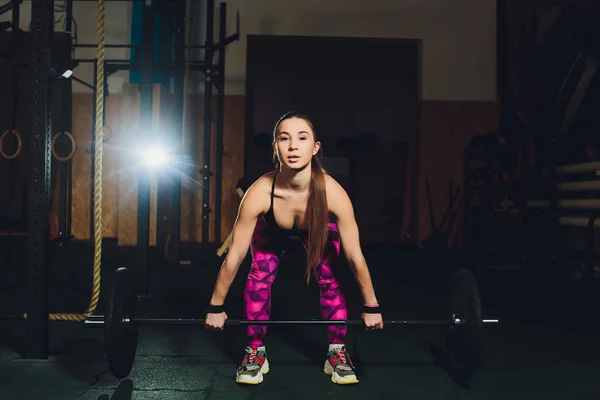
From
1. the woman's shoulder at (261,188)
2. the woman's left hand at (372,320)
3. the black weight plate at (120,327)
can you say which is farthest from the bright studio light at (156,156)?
the woman's left hand at (372,320)

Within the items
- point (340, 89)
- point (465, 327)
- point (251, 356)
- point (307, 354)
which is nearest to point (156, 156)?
point (307, 354)

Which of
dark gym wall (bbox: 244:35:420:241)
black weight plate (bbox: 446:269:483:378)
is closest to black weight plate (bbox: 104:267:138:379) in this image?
black weight plate (bbox: 446:269:483:378)

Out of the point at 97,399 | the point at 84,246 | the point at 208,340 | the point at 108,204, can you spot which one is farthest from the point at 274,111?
the point at 97,399

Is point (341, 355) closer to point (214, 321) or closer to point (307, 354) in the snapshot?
point (307, 354)

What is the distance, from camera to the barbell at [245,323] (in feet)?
5.37

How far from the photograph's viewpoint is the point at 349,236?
171cm

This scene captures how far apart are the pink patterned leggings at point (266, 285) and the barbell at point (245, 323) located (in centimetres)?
17

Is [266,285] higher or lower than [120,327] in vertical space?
higher

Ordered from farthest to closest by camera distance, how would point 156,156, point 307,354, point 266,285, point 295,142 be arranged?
point 156,156 < point 307,354 < point 266,285 < point 295,142

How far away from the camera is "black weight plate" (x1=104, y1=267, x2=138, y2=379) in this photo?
1.61m

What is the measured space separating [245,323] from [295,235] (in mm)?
353

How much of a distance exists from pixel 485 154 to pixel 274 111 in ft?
13.9

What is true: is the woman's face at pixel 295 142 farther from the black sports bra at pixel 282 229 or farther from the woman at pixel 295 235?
the black sports bra at pixel 282 229

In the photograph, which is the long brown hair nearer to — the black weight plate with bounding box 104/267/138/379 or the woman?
the woman
